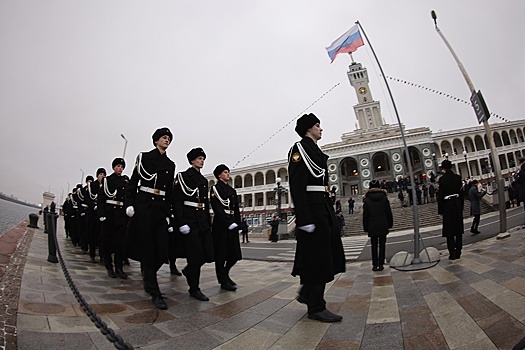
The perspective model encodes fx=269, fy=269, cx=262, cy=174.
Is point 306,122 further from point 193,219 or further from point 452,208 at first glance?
point 452,208

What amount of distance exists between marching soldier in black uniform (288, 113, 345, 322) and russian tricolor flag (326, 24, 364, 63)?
10.6m

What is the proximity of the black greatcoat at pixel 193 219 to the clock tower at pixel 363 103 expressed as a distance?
54144 millimetres

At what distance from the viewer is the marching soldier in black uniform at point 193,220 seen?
3.91m

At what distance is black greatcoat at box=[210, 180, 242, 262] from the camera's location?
4711 millimetres

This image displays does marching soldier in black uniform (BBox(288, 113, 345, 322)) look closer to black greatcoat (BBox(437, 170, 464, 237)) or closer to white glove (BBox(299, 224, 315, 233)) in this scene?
white glove (BBox(299, 224, 315, 233))

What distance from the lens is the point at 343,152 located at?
46.3 meters

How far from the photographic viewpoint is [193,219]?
416 cm

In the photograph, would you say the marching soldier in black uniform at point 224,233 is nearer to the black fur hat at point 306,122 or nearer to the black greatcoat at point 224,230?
the black greatcoat at point 224,230

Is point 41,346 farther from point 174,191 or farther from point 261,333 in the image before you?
point 174,191

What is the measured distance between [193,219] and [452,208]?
513cm

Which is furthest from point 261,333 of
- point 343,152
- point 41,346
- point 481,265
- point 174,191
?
point 343,152

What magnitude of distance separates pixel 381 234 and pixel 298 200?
3436 mm

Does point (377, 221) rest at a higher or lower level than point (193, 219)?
lower

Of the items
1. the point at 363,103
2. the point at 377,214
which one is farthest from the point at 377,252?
the point at 363,103
